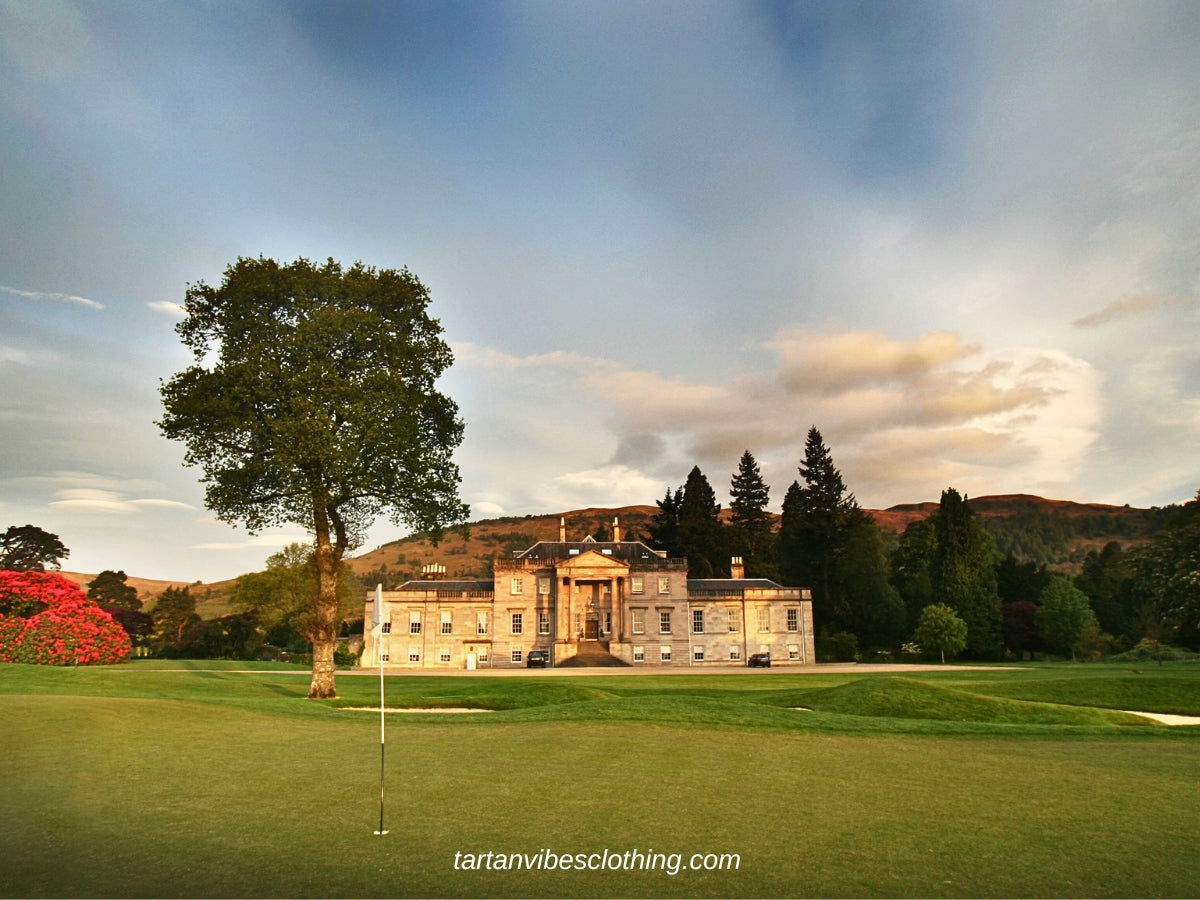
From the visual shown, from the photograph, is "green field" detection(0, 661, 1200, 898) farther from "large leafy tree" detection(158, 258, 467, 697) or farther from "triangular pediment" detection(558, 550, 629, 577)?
"triangular pediment" detection(558, 550, 629, 577)

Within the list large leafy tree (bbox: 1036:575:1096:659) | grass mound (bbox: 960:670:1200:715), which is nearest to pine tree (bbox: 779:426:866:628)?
large leafy tree (bbox: 1036:575:1096:659)

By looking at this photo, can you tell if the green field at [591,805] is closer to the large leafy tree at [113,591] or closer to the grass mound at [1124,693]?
the grass mound at [1124,693]

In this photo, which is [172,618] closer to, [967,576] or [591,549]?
[591,549]

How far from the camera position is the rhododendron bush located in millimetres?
33969

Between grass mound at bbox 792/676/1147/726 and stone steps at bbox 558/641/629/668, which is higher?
grass mound at bbox 792/676/1147/726

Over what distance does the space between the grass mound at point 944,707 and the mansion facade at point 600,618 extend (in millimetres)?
43437

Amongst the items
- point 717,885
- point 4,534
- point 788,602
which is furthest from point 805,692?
point 4,534

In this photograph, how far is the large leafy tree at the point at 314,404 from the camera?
76.7 feet

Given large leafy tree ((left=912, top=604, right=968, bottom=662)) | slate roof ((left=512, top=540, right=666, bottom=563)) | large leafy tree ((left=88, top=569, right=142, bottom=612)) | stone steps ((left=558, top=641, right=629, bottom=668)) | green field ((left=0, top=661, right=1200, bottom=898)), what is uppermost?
slate roof ((left=512, top=540, right=666, bottom=563))

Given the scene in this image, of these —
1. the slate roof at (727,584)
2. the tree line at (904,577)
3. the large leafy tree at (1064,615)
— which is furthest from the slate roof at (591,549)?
the large leafy tree at (1064,615)

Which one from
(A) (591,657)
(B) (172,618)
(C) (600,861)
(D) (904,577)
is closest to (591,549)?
(A) (591,657)

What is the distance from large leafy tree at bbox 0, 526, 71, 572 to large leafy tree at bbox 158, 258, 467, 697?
59552 millimetres

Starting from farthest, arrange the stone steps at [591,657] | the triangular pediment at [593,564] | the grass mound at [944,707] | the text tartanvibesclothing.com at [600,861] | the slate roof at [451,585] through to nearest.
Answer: the slate roof at [451,585], the triangular pediment at [593,564], the stone steps at [591,657], the grass mound at [944,707], the text tartanvibesclothing.com at [600,861]

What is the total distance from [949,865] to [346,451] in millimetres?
20392
